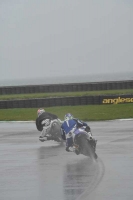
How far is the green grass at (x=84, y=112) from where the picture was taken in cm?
2892

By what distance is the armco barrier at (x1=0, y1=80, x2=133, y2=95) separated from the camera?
47572 millimetres

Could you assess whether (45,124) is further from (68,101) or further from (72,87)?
(72,87)

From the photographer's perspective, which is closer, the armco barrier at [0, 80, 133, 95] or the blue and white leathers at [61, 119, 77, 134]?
the blue and white leathers at [61, 119, 77, 134]

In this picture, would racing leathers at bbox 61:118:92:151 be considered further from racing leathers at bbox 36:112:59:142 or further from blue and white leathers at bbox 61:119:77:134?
racing leathers at bbox 36:112:59:142

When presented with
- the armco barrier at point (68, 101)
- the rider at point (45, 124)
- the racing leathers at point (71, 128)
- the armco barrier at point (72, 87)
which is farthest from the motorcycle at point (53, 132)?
the armco barrier at point (72, 87)

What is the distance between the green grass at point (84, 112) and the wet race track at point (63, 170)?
764 centimetres

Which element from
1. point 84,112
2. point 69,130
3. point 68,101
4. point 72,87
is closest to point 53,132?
point 69,130

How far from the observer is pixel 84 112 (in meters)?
31.6

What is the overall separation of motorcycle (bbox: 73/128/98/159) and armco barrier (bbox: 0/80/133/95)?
106 ft

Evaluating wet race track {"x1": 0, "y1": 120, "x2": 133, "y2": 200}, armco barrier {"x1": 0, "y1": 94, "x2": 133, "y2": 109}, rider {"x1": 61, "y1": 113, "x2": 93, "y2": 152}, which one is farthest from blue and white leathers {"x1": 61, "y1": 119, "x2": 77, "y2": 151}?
armco barrier {"x1": 0, "y1": 94, "x2": 133, "y2": 109}

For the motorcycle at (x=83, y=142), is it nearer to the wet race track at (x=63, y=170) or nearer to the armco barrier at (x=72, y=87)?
the wet race track at (x=63, y=170)

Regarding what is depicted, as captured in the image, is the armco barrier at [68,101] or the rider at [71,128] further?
the armco barrier at [68,101]

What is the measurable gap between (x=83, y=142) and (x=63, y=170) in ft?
7.07

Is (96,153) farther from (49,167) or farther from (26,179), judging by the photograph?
(26,179)
